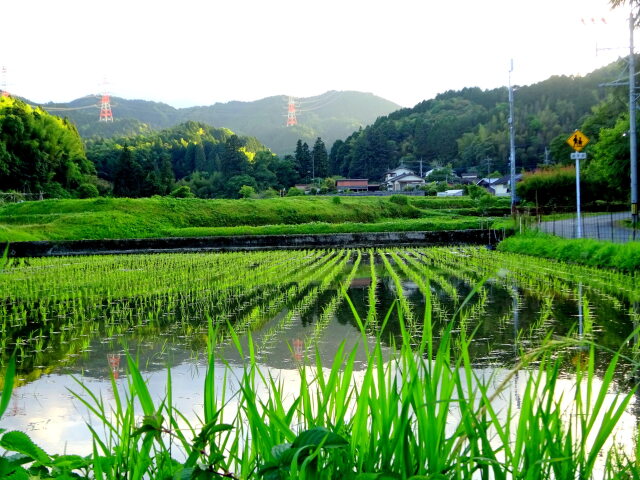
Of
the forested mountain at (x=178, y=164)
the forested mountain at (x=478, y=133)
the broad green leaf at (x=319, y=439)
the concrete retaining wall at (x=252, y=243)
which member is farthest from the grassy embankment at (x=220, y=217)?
the forested mountain at (x=478, y=133)

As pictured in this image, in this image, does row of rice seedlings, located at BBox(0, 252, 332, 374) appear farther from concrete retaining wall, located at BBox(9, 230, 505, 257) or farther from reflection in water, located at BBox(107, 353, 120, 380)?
concrete retaining wall, located at BBox(9, 230, 505, 257)

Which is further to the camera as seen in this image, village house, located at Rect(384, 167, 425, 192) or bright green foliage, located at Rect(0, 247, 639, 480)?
village house, located at Rect(384, 167, 425, 192)

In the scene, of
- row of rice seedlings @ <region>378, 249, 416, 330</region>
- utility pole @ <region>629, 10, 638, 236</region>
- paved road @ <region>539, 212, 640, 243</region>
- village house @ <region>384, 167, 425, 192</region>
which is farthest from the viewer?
village house @ <region>384, 167, 425, 192</region>

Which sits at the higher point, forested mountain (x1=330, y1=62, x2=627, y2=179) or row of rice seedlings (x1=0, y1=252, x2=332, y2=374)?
forested mountain (x1=330, y1=62, x2=627, y2=179)

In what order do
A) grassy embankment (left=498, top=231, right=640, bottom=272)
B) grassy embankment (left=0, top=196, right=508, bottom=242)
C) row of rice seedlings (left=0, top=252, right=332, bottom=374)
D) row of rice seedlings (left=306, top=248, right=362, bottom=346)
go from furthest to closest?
grassy embankment (left=0, top=196, right=508, bottom=242)
grassy embankment (left=498, top=231, right=640, bottom=272)
row of rice seedlings (left=0, top=252, right=332, bottom=374)
row of rice seedlings (left=306, top=248, right=362, bottom=346)

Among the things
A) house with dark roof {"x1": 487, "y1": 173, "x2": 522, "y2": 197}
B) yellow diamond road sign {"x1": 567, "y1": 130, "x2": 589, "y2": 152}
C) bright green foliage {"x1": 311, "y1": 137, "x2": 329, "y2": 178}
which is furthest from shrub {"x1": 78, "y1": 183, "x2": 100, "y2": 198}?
house with dark roof {"x1": 487, "y1": 173, "x2": 522, "y2": 197}

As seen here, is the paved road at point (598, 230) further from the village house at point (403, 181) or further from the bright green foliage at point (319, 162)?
Result: the bright green foliage at point (319, 162)

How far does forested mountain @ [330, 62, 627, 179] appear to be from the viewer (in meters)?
72.3

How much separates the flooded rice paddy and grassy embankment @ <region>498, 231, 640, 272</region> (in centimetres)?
46

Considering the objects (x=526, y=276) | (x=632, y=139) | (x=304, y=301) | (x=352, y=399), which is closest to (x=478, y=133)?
(x=632, y=139)

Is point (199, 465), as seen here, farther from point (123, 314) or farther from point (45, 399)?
point (123, 314)

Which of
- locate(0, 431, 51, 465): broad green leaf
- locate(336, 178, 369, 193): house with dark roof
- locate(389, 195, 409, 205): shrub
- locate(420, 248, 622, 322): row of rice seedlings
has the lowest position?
locate(420, 248, 622, 322): row of rice seedlings

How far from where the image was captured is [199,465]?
1272 mm

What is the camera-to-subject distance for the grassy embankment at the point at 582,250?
424 inches
